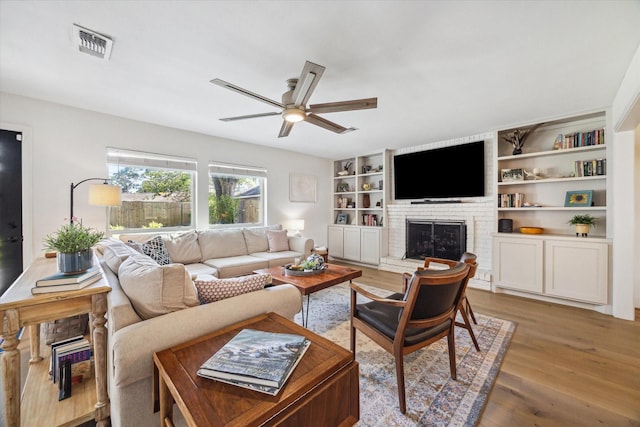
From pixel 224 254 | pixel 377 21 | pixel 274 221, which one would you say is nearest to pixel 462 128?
pixel 377 21

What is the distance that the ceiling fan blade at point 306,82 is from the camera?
1.65 m

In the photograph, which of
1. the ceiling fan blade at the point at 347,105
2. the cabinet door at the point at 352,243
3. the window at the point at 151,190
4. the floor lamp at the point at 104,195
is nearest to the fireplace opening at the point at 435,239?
the cabinet door at the point at 352,243

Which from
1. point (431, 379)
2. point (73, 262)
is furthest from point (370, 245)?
point (73, 262)

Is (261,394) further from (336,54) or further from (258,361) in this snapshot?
(336,54)

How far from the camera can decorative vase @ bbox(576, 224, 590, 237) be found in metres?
3.19

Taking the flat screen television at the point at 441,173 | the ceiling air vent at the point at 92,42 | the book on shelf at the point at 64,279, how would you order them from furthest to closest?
the flat screen television at the point at 441,173 → the ceiling air vent at the point at 92,42 → the book on shelf at the point at 64,279

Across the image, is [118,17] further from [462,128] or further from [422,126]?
[462,128]

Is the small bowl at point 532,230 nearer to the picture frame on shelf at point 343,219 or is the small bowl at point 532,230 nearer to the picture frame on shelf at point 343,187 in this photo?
the picture frame on shelf at point 343,219

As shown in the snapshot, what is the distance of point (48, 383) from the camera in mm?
1601

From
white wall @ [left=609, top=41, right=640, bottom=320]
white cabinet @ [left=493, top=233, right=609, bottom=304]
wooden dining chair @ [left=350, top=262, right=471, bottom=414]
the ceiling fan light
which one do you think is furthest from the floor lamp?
white wall @ [left=609, top=41, right=640, bottom=320]

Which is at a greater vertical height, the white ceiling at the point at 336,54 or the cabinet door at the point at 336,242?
the white ceiling at the point at 336,54

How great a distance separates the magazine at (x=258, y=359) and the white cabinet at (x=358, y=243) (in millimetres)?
4413

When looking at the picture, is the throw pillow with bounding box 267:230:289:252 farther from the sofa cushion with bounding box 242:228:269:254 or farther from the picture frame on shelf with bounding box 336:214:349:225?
the picture frame on shelf with bounding box 336:214:349:225

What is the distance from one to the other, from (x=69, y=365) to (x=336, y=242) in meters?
4.96
